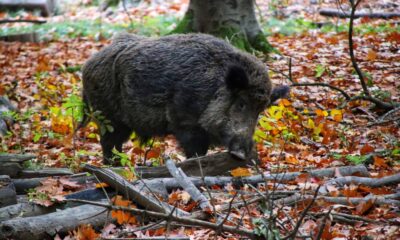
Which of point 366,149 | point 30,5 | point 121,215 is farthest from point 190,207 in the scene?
point 30,5

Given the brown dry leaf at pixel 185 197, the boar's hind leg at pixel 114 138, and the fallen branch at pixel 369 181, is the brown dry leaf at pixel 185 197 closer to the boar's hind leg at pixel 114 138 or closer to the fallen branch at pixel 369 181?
the fallen branch at pixel 369 181

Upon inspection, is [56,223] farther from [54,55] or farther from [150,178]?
[54,55]

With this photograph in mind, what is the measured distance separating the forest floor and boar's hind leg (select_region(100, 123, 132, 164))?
0.64ft

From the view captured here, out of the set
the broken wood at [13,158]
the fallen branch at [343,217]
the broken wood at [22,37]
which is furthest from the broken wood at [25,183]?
the broken wood at [22,37]

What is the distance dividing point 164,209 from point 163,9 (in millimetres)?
16636

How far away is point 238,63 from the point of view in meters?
Answer: 6.83

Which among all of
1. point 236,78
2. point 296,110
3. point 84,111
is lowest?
point 296,110

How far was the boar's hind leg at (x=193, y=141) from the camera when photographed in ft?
22.6

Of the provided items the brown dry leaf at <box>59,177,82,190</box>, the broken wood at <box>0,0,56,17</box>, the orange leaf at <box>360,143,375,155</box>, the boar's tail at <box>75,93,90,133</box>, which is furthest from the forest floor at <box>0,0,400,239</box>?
the broken wood at <box>0,0,56,17</box>

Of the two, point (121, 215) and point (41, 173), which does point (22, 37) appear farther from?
point (121, 215)

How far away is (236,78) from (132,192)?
240 cm

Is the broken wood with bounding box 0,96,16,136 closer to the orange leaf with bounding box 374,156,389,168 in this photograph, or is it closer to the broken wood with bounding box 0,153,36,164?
the broken wood with bounding box 0,153,36,164

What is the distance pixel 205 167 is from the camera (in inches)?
223

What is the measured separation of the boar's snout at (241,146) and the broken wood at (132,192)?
1631 mm
